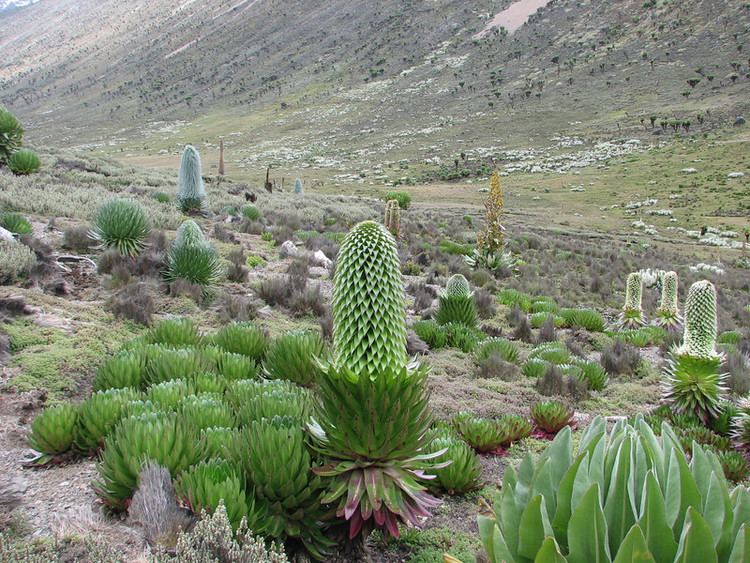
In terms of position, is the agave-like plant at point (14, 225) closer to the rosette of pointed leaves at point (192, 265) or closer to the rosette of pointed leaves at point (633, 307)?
the rosette of pointed leaves at point (192, 265)

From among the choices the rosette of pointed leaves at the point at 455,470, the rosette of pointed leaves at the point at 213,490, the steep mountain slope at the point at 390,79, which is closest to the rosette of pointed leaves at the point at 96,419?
the rosette of pointed leaves at the point at 213,490

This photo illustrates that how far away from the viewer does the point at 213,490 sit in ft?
8.43

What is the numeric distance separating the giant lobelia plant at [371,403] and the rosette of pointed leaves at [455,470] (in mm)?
832

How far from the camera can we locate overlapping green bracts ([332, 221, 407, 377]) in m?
2.79

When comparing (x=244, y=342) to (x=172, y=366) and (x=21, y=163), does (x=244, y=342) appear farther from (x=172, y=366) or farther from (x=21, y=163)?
(x=21, y=163)

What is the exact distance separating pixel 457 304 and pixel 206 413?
19.7ft

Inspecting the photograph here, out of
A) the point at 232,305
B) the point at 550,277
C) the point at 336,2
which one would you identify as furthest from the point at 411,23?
the point at 232,305

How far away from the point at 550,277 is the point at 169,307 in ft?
41.1

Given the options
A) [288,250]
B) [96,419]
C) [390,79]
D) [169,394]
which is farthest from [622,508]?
[390,79]

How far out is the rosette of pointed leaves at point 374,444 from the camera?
2.66 m

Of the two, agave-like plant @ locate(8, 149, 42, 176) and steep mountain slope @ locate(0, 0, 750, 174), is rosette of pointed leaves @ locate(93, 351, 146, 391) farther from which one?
steep mountain slope @ locate(0, 0, 750, 174)

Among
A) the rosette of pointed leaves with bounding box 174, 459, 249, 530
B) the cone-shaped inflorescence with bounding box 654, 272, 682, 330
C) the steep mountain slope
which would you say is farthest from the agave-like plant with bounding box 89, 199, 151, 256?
the steep mountain slope

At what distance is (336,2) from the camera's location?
409 ft

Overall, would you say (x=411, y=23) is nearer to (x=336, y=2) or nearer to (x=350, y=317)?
(x=336, y=2)
